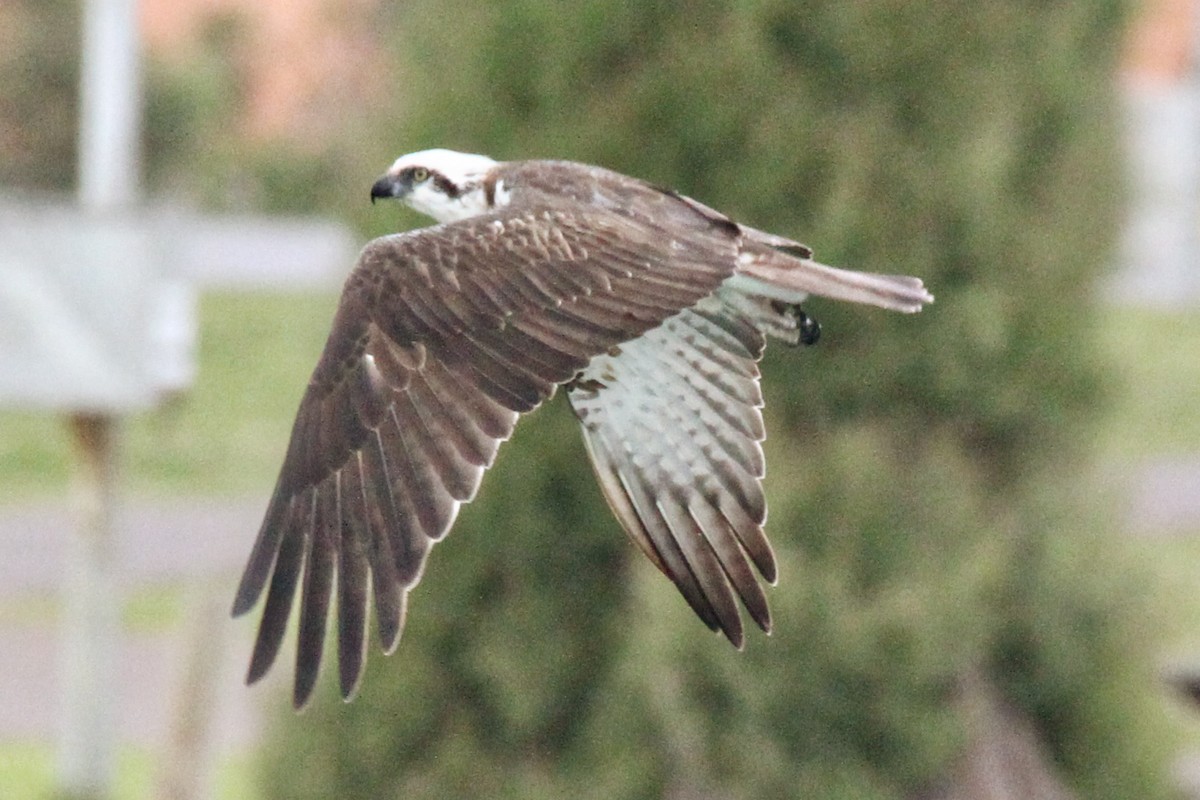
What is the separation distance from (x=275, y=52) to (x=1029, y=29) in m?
17.6

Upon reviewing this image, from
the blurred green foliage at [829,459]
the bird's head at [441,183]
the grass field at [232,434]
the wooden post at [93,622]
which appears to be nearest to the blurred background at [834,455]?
the blurred green foliage at [829,459]

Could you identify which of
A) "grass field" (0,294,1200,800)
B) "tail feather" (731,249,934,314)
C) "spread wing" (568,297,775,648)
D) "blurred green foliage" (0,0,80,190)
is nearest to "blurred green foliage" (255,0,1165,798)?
"spread wing" (568,297,775,648)

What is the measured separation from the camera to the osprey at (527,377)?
370 cm

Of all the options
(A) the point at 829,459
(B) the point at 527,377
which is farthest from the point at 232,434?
(B) the point at 527,377

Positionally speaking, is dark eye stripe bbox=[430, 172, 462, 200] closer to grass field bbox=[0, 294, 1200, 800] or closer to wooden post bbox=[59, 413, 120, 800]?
wooden post bbox=[59, 413, 120, 800]

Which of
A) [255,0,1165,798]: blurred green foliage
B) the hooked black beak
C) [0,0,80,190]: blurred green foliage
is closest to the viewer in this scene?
the hooked black beak

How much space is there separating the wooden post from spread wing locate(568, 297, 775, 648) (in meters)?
3.51

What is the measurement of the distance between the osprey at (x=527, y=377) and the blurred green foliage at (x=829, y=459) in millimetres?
1657

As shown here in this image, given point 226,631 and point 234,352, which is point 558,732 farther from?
point 234,352

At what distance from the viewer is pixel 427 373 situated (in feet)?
12.8

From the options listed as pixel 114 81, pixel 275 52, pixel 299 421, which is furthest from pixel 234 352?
pixel 299 421

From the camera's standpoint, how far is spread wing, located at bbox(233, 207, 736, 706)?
3.68 metres

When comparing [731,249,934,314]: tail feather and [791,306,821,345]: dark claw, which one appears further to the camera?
[791,306,821,345]: dark claw

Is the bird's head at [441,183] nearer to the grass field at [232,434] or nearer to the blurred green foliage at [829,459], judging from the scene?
the blurred green foliage at [829,459]
